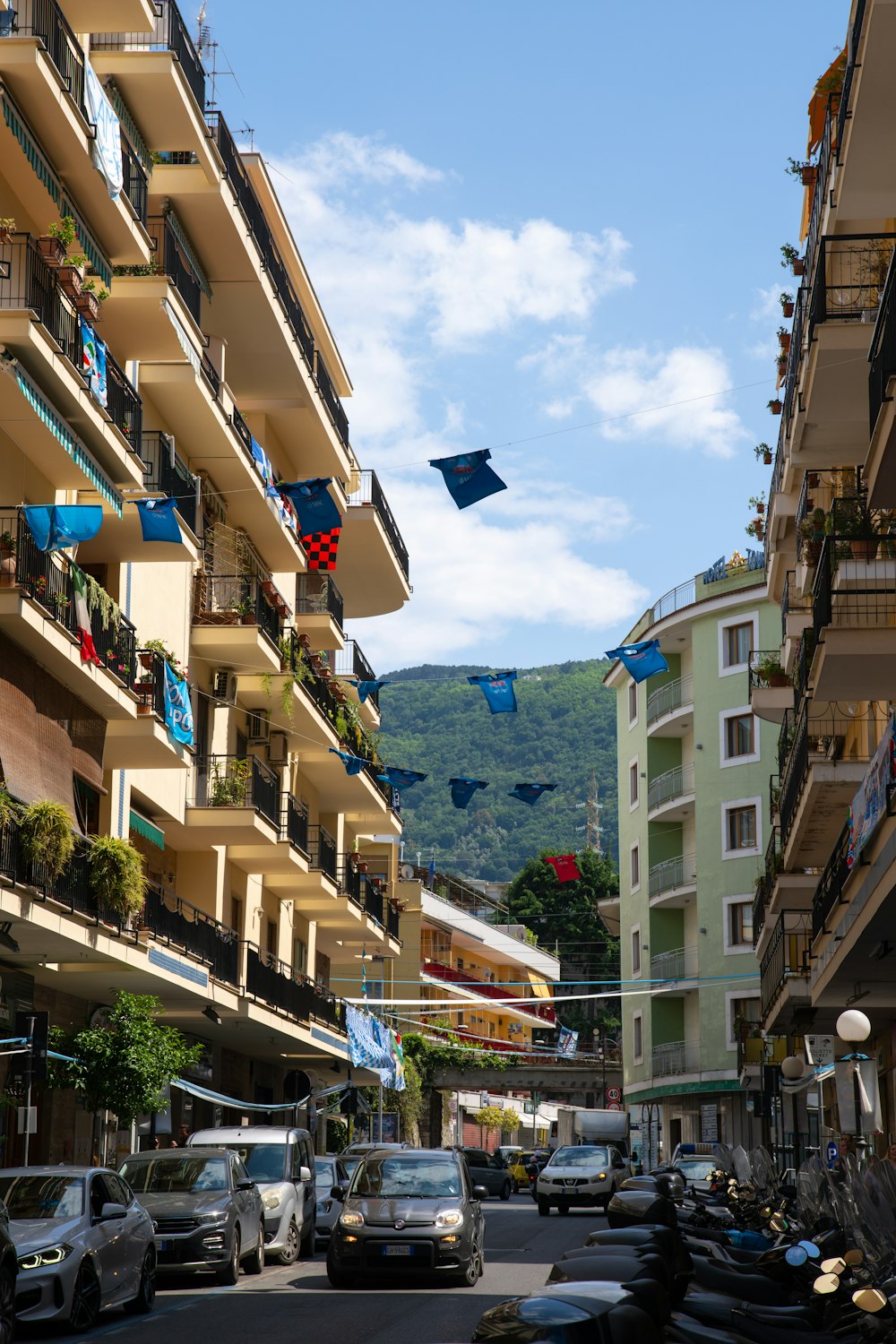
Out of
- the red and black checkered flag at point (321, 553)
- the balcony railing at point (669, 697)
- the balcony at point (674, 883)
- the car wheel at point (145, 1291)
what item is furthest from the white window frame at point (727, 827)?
the car wheel at point (145, 1291)

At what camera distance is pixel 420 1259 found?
63.0 ft

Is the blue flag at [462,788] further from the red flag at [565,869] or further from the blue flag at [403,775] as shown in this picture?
the red flag at [565,869]

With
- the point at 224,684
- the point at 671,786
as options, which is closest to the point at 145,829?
the point at 224,684

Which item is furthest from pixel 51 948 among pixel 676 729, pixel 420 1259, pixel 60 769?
pixel 676 729

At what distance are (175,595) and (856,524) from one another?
43.6 feet

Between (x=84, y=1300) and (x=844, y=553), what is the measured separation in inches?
488

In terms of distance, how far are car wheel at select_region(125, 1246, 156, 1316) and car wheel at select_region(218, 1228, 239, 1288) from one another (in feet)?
9.10

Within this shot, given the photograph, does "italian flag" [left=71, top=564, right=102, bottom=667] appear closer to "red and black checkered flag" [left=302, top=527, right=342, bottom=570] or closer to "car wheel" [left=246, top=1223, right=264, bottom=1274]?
"car wheel" [left=246, top=1223, right=264, bottom=1274]

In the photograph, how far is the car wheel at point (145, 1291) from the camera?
16469mm

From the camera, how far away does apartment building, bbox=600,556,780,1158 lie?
2356 inches

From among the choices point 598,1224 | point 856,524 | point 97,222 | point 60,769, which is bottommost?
point 598,1224

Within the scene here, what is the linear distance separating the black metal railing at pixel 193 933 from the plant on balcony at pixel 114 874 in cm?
277

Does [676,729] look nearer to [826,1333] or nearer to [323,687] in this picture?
[323,687]

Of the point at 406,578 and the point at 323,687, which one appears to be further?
the point at 406,578
